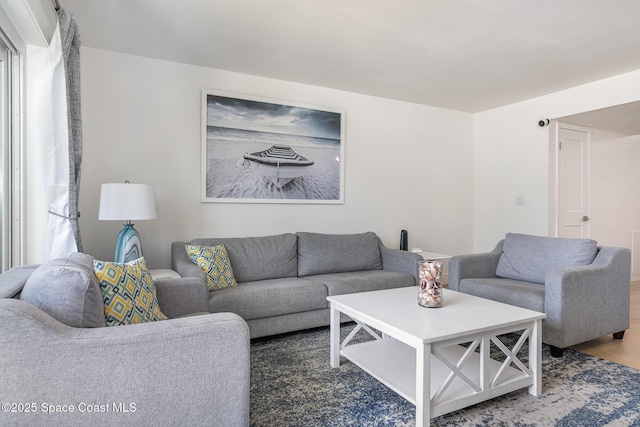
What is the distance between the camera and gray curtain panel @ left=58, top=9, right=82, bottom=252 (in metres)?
2.14

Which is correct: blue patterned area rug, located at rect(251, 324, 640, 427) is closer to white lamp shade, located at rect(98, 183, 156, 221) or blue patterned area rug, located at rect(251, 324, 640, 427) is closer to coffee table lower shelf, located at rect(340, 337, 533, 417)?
coffee table lower shelf, located at rect(340, 337, 533, 417)

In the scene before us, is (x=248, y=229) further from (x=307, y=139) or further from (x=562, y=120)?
(x=562, y=120)

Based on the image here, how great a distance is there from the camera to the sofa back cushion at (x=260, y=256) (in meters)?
3.21

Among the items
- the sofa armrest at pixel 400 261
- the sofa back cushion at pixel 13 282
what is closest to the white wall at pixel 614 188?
the sofa armrest at pixel 400 261

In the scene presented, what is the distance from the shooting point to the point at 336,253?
3.61 meters

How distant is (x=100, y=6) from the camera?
7.87 ft

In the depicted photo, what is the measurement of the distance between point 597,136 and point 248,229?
4.54 metres

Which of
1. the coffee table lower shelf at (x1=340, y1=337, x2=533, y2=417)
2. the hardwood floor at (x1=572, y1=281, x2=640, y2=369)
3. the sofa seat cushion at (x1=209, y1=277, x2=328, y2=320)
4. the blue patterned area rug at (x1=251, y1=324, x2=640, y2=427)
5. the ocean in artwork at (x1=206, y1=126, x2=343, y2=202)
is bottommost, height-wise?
the blue patterned area rug at (x1=251, y1=324, x2=640, y2=427)

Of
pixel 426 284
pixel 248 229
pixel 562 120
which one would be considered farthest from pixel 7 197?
pixel 562 120

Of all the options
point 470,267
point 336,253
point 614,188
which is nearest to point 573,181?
point 614,188

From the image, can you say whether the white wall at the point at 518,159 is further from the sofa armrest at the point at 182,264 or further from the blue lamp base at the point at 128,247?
the blue lamp base at the point at 128,247

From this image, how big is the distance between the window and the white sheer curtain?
5.8 inches

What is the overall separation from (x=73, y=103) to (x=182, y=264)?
1.27 m

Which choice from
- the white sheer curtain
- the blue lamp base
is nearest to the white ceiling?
the white sheer curtain
